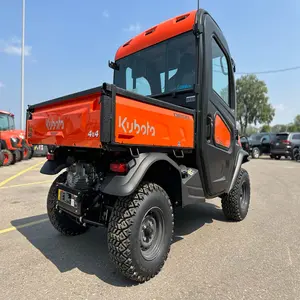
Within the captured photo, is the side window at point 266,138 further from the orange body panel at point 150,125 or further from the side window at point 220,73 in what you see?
the orange body panel at point 150,125

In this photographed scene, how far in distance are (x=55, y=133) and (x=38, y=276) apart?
1.49 metres

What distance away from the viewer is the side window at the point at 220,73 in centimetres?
390

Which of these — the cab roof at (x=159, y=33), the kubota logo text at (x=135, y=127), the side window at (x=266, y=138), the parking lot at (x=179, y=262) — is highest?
the cab roof at (x=159, y=33)

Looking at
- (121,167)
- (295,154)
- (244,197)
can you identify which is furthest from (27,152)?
(295,154)

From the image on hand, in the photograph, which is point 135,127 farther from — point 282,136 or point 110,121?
point 282,136

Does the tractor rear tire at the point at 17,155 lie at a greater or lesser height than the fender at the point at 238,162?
lesser

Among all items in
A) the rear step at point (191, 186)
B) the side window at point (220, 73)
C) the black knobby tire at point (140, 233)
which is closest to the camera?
the black knobby tire at point (140, 233)

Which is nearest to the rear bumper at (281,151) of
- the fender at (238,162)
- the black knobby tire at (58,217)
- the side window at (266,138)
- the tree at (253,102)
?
the side window at (266,138)

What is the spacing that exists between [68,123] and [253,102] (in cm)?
5679

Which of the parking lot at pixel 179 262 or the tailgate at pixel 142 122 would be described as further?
the parking lot at pixel 179 262

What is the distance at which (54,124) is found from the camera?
3.06m

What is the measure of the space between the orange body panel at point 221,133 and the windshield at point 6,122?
13623mm

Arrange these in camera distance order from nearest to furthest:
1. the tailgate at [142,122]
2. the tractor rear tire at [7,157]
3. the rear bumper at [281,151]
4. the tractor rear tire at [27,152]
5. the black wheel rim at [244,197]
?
the tailgate at [142,122] → the black wheel rim at [244,197] → the tractor rear tire at [7,157] → the tractor rear tire at [27,152] → the rear bumper at [281,151]

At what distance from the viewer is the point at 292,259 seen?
329cm
